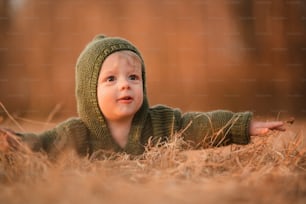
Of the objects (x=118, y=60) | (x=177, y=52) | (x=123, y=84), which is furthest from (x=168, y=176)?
(x=177, y=52)

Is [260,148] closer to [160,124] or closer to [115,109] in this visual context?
[160,124]

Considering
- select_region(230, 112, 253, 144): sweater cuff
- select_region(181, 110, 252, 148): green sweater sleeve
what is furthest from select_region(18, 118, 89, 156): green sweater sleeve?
select_region(230, 112, 253, 144): sweater cuff

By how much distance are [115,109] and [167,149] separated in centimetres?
33

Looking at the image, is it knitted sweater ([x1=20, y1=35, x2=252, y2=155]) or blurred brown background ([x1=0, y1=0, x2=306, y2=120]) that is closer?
knitted sweater ([x1=20, y1=35, x2=252, y2=155])

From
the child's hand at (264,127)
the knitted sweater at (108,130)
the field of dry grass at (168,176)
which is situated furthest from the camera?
the knitted sweater at (108,130)

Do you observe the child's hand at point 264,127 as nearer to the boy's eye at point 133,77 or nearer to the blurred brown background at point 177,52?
the boy's eye at point 133,77

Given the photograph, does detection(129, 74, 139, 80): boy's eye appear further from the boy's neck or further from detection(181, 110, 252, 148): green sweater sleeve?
detection(181, 110, 252, 148): green sweater sleeve

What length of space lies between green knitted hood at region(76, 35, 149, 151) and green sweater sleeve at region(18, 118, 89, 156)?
4cm

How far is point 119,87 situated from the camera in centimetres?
239

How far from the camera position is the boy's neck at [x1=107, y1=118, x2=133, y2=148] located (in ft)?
8.16

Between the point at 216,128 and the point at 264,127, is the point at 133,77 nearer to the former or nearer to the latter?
the point at 216,128

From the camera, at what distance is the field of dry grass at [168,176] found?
1.42 metres

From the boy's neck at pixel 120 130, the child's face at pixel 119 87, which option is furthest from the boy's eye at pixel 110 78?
the boy's neck at pixel 120 130

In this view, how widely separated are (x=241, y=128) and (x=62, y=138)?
2.58 ft
